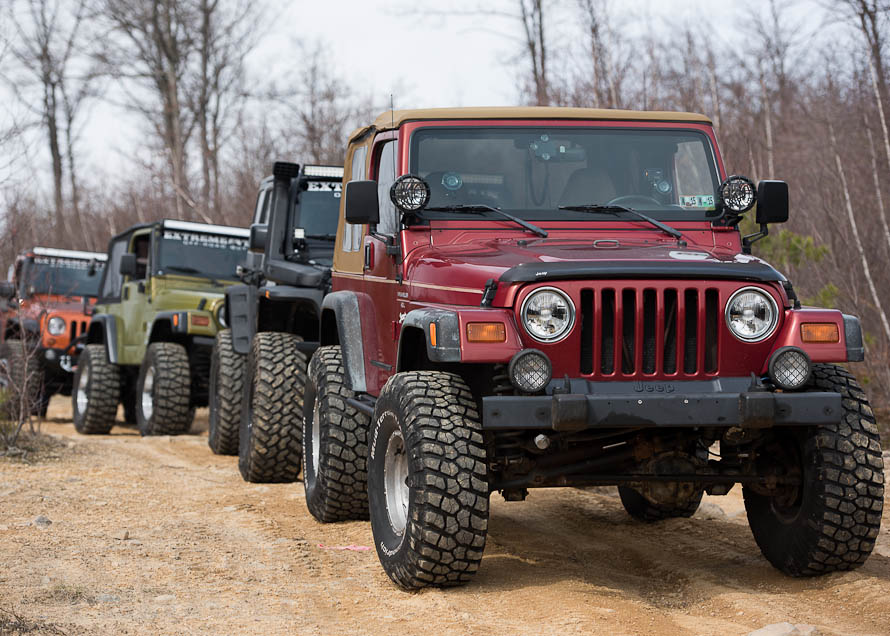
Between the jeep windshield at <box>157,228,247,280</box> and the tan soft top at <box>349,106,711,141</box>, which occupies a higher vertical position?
the tan soft top at <box>349,106,711,141</box>

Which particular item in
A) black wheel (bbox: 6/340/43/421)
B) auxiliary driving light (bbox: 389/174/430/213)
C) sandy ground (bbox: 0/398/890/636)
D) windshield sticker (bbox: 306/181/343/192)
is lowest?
sandy ground (bbox: 0/398/890/636)

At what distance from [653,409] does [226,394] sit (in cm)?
604

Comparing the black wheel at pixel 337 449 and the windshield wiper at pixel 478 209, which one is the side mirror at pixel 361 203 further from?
the black wheel at pixel 337 449

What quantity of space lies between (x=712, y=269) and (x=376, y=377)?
2144 millimetres

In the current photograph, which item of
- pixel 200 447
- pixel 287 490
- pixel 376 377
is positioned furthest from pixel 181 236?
pixel 376 377

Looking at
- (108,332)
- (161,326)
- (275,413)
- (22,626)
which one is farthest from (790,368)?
(108,332)

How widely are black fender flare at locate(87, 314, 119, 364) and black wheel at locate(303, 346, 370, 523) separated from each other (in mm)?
7001

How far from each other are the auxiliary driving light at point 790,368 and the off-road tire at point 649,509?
224 centimetres

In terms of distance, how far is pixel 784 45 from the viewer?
19.1 m

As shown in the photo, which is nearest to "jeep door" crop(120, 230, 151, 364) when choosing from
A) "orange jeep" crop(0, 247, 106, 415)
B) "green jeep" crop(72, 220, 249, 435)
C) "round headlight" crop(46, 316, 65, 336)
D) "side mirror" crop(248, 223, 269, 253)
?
"green jeep" crop(72, 220, 249, 435)

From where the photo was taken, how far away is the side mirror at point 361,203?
583 centimetres

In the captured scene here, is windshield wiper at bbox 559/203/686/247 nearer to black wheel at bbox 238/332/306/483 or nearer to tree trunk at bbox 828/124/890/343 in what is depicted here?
black wheel at bbox 238/332/306/483

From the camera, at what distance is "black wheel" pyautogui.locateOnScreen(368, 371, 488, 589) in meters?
4.73

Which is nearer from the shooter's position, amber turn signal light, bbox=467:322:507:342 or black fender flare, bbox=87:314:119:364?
amber turn signal light, bbox=467:322:507:342
